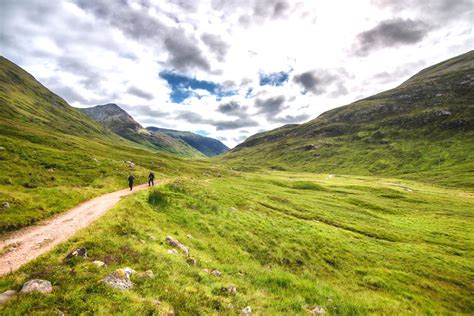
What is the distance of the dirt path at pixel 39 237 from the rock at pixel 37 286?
3.25 meters

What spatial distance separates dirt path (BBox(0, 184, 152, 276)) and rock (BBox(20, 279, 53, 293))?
3.25 meters

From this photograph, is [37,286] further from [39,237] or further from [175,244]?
[175,244]

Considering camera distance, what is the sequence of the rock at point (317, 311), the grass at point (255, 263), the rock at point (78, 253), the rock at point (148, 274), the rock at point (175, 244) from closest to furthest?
1. the grass at point (255, 263)
2. the rock at point (148, 274)
3. the rock at point (78, 253)
4. the rock at point (317, 311)
5. the rock at point (175, 244)

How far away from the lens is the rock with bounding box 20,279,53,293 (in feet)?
31.8

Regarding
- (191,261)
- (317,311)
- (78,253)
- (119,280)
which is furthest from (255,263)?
(78,253)

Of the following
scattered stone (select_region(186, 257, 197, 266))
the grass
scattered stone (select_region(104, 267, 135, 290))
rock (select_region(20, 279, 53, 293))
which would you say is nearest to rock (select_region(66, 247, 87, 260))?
the grass

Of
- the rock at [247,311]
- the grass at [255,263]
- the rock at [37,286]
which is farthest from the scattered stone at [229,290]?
the rock at [37,286]

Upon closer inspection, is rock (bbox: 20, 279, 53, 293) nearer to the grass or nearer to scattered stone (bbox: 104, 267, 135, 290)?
the grass

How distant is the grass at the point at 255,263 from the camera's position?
36.6 ft

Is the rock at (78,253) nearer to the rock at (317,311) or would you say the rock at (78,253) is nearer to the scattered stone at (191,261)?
the scattered stone at (191,261)

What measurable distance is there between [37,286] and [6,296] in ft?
3.11

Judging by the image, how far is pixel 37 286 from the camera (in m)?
9.90

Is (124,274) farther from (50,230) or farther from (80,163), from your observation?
(80,163)

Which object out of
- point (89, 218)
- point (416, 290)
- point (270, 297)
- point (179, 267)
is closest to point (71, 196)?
point (89, 218)
